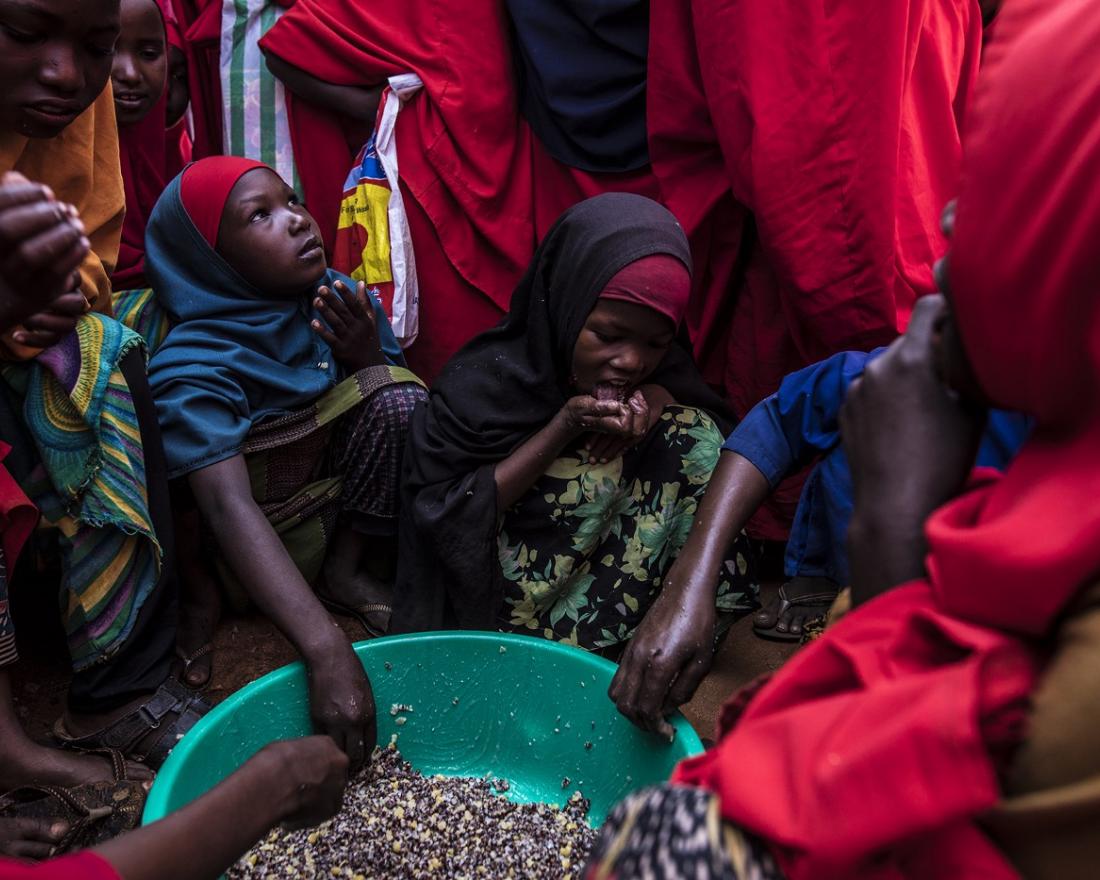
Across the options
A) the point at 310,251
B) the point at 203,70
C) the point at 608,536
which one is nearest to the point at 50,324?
→ the point at 310,251

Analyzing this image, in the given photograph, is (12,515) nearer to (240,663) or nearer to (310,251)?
(240,663)

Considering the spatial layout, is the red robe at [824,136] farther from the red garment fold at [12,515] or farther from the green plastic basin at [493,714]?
the red garment fold at [12,515]

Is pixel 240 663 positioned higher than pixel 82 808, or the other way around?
pixel 82 808

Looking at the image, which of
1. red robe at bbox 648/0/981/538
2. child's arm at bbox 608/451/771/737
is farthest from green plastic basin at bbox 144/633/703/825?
red robe at bbox 648/0/981/538

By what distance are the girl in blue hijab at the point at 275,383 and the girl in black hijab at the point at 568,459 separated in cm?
21

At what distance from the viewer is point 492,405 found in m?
2.16

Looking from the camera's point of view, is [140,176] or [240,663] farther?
[140,176]

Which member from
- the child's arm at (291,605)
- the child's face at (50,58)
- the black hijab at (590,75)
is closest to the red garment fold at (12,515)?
the child's arm at (291,605)

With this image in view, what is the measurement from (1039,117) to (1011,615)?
0.39 m

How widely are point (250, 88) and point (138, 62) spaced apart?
0.33 metres

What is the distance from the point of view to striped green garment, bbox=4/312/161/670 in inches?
71.7

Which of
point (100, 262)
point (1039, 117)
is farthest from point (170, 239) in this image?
point (1039, 117)

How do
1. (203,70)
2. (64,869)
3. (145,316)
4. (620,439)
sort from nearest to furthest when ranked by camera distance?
(64,869) < (620,439) < (145,316) < (203,70)

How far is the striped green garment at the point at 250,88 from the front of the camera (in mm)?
2930
